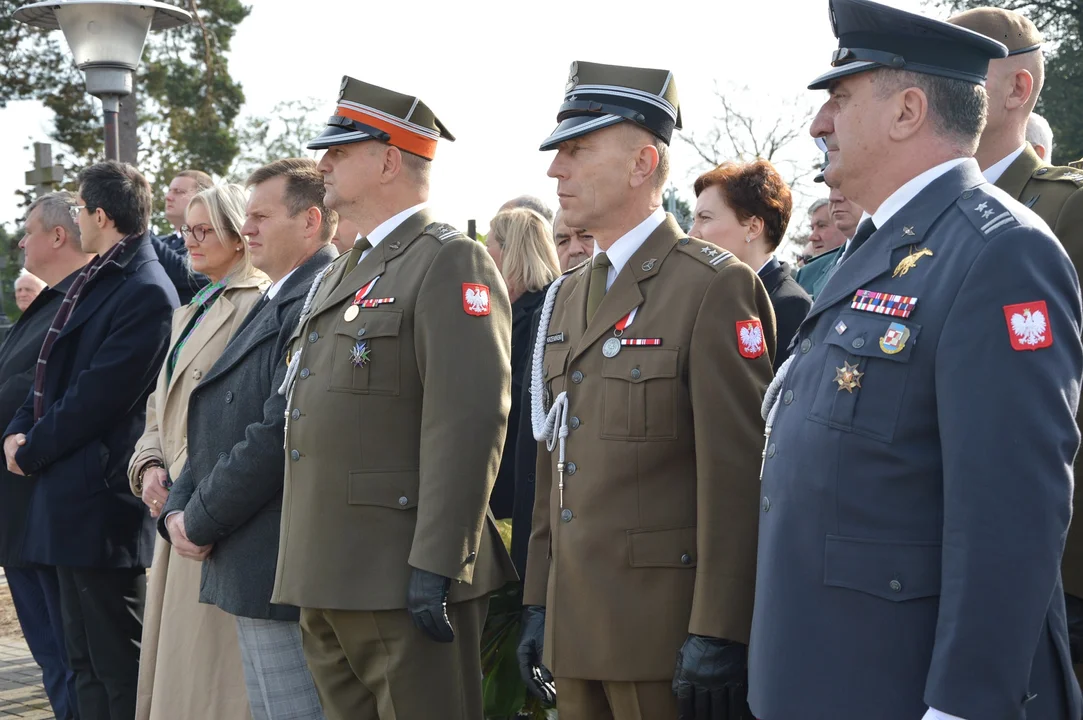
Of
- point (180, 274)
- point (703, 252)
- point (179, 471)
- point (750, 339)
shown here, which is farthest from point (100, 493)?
point (750, 339)

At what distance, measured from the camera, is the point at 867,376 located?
209cm

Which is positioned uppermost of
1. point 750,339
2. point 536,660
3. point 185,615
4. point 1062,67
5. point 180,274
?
point 1062,67

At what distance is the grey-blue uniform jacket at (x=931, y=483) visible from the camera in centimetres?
188

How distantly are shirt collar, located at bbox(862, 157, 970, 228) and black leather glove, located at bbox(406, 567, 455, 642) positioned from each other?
4.99 feet

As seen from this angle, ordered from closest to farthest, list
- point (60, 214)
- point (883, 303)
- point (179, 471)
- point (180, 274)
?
1. point (883, 303)
2. point (179, 471)
3. point (60, 214)
4. point (180, 274)

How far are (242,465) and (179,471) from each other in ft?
2.78

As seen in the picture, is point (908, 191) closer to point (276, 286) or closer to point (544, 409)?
point (544, 409)

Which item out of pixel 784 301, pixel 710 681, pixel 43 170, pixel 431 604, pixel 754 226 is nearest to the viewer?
pixel 710 681

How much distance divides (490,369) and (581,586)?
71 centimetres

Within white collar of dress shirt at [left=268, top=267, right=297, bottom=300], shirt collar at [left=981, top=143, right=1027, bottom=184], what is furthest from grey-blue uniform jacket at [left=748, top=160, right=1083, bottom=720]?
white collar of dress shirt at [left=268, top=267, right=297, bottom=300]

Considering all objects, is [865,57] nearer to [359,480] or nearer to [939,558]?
[939,558]

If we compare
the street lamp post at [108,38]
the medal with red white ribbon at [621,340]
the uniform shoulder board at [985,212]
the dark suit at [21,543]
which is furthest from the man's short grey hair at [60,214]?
the uniform shoulder board at [985,212]

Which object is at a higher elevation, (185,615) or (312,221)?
(312,221)

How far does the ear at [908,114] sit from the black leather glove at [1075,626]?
1116 millimetres
